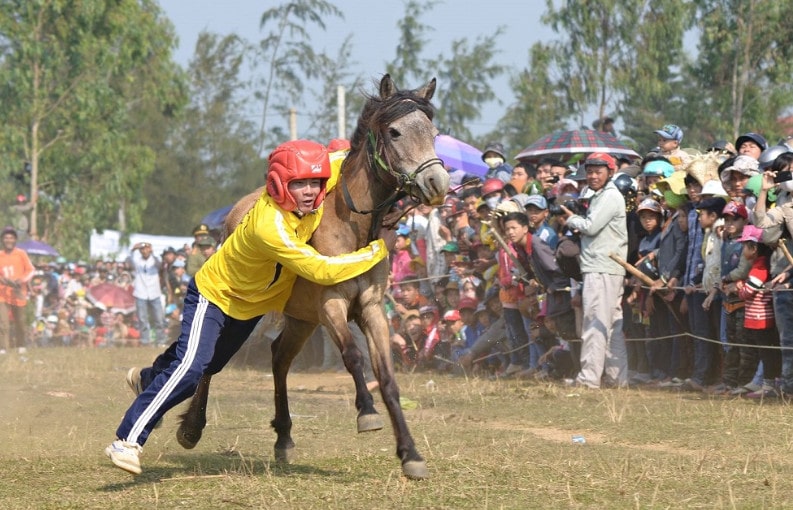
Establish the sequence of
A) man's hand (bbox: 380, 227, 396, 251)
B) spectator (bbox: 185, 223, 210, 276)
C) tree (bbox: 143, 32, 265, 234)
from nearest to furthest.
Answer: man's hand (bbox: 380, 227, 396, 251) < spectator (bbox: 185, 223, 210, 276) < tree (bbox: 143, 32, 265, 234)

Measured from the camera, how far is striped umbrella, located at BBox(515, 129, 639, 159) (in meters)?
15.6

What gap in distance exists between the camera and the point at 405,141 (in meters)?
7.10

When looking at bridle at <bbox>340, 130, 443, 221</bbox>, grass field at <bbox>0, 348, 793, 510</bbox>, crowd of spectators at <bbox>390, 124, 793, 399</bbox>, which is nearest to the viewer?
grass field at <bbox>0, 348, 793, 510</bbox>

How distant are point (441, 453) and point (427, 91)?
2316 millimetres

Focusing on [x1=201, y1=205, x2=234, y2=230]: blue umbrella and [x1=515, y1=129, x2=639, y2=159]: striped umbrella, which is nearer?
[x1=515, y1=129, x2=639, y2=159]: striped umbrella

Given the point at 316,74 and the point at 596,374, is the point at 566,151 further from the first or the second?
the point at 316,74

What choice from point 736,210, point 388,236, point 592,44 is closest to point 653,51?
point 592,44

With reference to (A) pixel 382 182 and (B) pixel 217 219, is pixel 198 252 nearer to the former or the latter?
(B) pixel 217 219

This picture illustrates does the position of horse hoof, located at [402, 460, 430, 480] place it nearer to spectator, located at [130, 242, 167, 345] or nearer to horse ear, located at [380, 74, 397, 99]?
horse ear, located at [380, 74, 397, 99]

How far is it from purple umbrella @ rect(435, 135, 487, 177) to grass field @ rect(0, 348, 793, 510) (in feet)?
16.3

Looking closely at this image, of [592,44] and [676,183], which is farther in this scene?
[592,44]

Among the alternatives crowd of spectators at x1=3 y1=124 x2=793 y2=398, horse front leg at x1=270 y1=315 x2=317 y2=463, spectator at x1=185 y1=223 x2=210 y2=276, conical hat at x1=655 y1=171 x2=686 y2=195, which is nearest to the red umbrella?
spectator at x1=185 y1=223 x2=210 y2=276

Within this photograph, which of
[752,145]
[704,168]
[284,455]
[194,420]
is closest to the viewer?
[194,420]

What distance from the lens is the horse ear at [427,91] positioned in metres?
7.47
